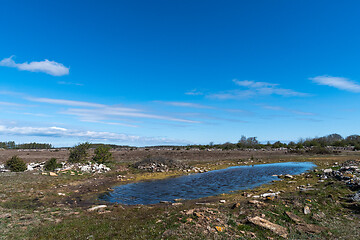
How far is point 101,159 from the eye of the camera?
45.6 metres

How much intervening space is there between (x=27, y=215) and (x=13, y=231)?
312cm

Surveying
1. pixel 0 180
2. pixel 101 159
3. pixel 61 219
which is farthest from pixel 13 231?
pixel 101 159

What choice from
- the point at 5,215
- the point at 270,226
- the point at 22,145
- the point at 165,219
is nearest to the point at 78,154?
the point at 5,215

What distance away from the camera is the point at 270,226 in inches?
499

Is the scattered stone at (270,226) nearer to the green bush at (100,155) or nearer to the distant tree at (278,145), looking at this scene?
the green bush at (100,155)

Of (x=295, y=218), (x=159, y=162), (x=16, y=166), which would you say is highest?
(x=16, y=166)

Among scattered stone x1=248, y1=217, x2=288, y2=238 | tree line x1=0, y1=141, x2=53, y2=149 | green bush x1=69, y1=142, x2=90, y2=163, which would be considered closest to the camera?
scattered stone x1=248, y1=217, x2=288, y2=238

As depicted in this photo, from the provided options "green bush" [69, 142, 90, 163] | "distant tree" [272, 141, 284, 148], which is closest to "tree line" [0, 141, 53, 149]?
"green bush" [69, 142, 90, 163]

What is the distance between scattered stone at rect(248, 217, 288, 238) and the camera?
482 inches

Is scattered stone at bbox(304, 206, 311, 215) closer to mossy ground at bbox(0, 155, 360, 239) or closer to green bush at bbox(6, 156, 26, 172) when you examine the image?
mossy ground at bbox(0, 155, 360, 239)

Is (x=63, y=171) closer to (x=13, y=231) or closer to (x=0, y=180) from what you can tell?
(x=0, y=180)

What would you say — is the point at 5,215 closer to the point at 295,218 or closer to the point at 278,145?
the point at 295,218

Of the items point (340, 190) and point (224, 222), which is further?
point (340, 190)

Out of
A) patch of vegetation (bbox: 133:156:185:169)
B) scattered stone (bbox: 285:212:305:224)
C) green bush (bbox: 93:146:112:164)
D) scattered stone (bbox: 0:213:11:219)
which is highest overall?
green bush (bbox: 93:146:112:164)
